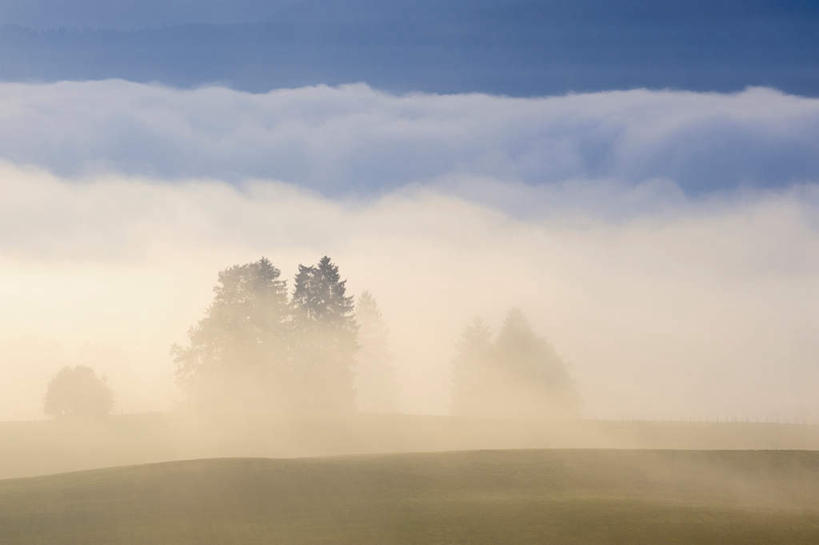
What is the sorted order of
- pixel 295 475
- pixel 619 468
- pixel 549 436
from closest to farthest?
pixel 295 475, pixel 619 468, pixel 549 436

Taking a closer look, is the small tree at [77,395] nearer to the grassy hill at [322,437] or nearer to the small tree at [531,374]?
the grassy hill at [322,437]

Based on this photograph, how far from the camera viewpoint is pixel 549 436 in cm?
8862

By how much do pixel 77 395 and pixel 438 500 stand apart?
180 feet

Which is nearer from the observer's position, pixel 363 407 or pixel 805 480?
pixel 805 480

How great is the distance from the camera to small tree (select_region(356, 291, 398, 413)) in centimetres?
11038

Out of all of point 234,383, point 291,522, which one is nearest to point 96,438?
point 234,383

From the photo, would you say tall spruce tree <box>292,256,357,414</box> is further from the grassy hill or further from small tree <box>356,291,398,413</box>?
small tree <box>356,291,398,413</box>

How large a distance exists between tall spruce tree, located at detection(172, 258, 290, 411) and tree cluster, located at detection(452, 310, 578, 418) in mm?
22876

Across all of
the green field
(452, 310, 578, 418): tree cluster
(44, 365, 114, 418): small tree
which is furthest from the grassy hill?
the green field

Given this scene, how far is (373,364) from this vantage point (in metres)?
112

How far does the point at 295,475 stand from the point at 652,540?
71.5 feet

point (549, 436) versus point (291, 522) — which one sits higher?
point (549, 436)

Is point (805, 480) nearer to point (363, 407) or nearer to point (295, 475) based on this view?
point (295, 475)

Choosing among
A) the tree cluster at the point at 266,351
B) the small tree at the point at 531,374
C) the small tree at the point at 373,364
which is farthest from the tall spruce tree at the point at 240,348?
the small tree at the point at 531,374
